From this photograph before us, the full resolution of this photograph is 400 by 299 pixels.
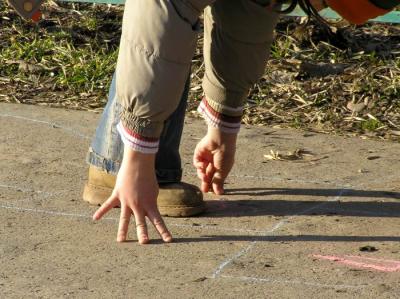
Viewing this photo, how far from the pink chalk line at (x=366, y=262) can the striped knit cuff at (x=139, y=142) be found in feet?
2.07

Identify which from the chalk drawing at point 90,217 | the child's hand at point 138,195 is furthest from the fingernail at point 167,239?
the chalk drawing at point 90,217

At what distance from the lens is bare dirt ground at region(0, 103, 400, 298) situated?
127 inches

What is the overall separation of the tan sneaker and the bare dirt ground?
4 centimetres

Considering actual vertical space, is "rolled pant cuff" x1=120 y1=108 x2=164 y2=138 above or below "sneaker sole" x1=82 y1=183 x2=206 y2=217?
above

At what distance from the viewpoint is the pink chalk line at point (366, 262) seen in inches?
134

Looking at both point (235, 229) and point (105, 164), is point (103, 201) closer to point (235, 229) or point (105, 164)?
point (105, 164)

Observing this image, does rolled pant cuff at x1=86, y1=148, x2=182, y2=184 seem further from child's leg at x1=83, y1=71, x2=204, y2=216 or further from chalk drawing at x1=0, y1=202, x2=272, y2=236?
chalk drawing at x1=0, y1=202, x2=272, y2=236

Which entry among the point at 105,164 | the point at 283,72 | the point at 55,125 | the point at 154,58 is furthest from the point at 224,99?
the point at 283,72

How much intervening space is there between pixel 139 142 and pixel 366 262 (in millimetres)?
815

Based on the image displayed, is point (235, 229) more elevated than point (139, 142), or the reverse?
point (139, 142)

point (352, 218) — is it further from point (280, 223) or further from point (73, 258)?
point (73, 258)

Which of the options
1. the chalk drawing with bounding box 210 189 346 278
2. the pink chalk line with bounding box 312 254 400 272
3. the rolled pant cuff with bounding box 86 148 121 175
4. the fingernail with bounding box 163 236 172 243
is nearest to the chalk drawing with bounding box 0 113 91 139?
the rolled pant cuff with bounding box 86 148 121 175

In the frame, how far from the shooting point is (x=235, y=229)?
3.76 meters

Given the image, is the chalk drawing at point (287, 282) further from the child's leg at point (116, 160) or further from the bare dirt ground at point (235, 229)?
the child's leg at point (116, 160)
